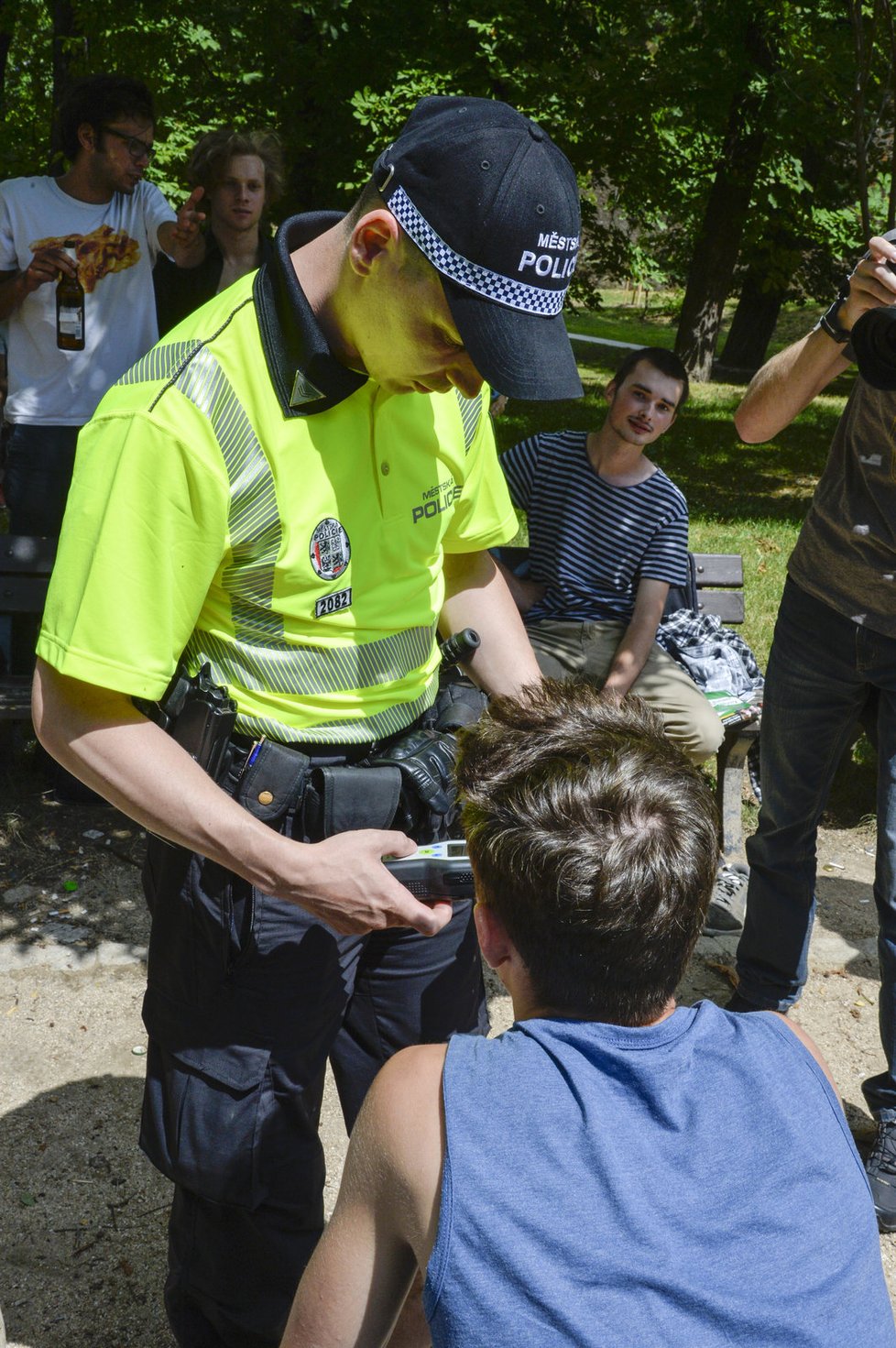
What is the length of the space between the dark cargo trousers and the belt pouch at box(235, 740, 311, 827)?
0.21 ft

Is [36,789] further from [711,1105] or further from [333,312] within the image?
[711,1105]

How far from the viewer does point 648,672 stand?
4.57m

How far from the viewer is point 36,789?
15.9 ft

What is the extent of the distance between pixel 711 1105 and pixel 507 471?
3.68 meters

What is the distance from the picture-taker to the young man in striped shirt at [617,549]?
179 inches

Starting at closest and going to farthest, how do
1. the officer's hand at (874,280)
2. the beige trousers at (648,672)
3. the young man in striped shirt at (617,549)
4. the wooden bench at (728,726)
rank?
the officer's hand at (874,280) < the beige trousers at (648,672) < the young man in striped shirt at (617,549) < the wooden bench at (728,726)

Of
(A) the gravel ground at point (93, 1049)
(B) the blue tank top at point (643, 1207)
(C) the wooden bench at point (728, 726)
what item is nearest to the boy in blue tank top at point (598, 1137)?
(B) the blue tank top at point (643, 1207)

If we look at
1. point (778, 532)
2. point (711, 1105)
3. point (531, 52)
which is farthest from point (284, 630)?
point (531, 52)

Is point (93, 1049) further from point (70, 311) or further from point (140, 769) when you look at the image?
point (70, 311)

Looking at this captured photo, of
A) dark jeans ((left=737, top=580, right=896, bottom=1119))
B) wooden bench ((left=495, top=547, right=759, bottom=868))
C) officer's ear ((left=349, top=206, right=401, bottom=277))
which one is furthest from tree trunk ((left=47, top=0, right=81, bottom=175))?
officer's ear ((left=349, top=206, right=401, bottom=277))

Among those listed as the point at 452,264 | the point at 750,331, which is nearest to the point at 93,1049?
the point at 452,264

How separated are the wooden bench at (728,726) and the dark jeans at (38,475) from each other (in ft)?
5.60

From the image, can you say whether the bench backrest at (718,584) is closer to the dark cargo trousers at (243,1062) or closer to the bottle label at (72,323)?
the bottle label at (72,323)

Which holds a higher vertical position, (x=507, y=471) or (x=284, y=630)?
(x=284, y=630)
